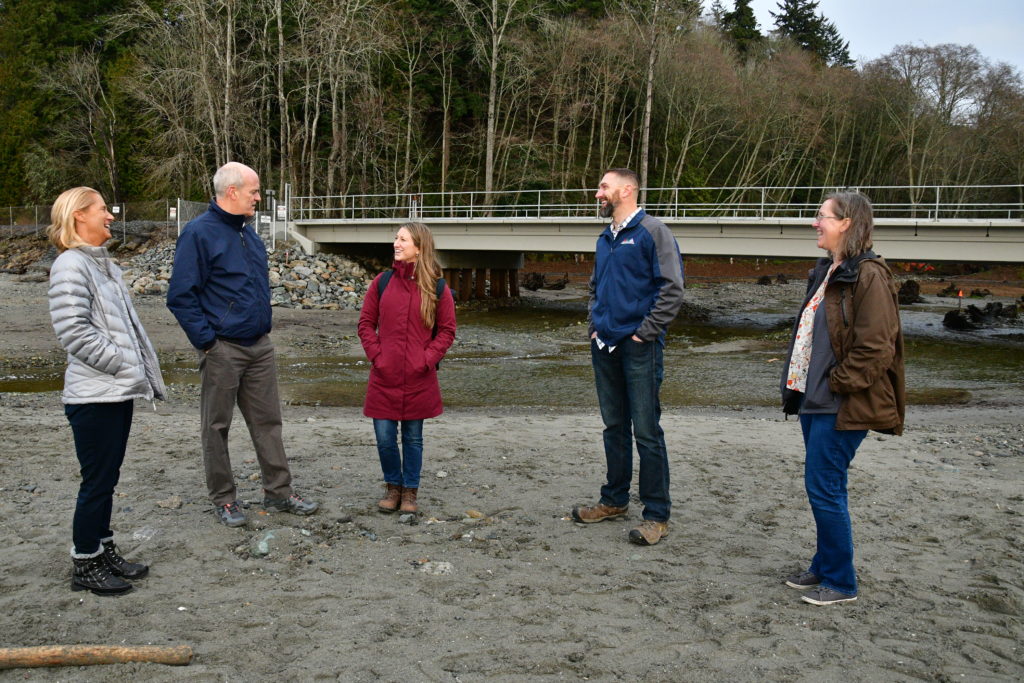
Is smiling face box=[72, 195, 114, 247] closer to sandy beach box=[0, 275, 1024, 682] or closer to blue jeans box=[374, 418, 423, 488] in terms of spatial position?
sandy beach box=[0, 275, 1024, 682]

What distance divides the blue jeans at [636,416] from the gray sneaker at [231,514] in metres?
2.53

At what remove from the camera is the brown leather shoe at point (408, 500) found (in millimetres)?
5953

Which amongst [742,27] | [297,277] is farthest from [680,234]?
[742,27]

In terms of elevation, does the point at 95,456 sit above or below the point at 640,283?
below

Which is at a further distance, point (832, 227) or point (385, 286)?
point (385, 286)

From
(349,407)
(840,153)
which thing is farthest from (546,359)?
(840,153)

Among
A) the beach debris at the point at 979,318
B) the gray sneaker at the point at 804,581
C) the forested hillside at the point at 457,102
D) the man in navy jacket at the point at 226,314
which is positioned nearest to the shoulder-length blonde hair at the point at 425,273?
the man in navy jacket at the point at 226,314

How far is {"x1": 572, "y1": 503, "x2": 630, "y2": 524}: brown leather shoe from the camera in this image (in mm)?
5883

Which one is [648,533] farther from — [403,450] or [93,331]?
[93,331]

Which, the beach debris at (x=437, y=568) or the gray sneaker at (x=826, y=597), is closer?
the gray sneaker at (x=826, y=597)

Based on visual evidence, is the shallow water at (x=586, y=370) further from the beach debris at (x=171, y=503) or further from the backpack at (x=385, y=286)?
the backpack at (x=385, y=286)

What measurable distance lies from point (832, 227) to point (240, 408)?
384 cm

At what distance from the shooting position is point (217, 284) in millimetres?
5316

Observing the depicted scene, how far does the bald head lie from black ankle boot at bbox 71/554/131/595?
225 cm
